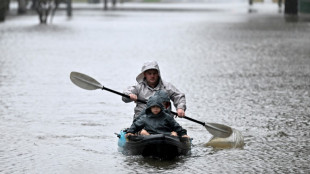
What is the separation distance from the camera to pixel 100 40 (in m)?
25.7

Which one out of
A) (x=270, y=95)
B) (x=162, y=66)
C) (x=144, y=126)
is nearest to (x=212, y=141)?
(x=144, y=126)

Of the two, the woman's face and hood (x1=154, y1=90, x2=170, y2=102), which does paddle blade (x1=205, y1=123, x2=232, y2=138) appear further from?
hood (x1=154, y1=90, x2=170, y2=102)

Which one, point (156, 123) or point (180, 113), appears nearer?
point (156, 123)

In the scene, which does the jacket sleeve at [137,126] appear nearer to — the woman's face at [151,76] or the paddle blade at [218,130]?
the woman's face at [151,76]

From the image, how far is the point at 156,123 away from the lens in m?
8.22

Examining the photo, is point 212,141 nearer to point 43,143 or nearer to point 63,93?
point 43,143

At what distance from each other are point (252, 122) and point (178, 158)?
2.64 m

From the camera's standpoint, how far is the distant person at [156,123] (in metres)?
8.20

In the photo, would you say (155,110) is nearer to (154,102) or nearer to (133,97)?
(154,102)

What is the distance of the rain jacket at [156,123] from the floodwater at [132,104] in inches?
11.1

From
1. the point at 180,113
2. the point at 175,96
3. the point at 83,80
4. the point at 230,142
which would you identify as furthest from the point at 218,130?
the point at 83,80

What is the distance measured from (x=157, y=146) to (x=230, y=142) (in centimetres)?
131

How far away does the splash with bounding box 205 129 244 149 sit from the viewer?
9.07 metres

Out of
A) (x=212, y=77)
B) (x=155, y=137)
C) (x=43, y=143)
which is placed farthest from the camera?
(x=212, y=77)
